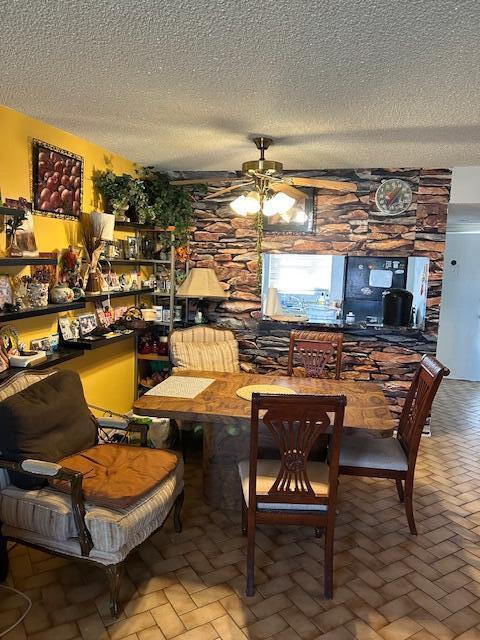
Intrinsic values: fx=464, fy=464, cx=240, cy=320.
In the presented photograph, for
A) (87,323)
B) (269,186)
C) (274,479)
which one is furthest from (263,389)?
(87,323)

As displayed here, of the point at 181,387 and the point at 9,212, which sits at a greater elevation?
the point at 9,212

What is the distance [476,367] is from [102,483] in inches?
227

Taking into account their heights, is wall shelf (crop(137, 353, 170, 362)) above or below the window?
below

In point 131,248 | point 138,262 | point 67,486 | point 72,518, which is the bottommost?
point 72,518

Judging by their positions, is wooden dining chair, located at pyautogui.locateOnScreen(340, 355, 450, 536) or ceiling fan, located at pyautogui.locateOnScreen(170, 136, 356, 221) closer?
wooden dining chair, located at pyautogui.locateOnScreen(340, 355, 450, 536)

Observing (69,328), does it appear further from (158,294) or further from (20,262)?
(158,294)

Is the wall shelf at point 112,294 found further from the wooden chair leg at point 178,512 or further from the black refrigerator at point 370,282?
the black refrigerator at point 370,282

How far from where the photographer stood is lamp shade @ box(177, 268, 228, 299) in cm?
402

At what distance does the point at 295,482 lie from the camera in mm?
2154

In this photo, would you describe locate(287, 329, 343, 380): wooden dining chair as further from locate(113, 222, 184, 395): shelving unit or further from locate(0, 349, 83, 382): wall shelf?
locate(0, 349, 83, 382): wall shelf

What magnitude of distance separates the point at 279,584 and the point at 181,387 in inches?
48.2

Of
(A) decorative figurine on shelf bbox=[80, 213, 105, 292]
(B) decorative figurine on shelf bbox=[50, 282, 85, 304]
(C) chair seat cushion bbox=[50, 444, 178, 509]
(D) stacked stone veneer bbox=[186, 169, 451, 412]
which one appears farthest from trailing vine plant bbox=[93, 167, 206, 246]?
(C) chair seat cushion bbox=[50, 444, 178, 509]

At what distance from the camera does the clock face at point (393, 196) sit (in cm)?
406

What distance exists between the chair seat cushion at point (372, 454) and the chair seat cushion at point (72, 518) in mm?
1101
